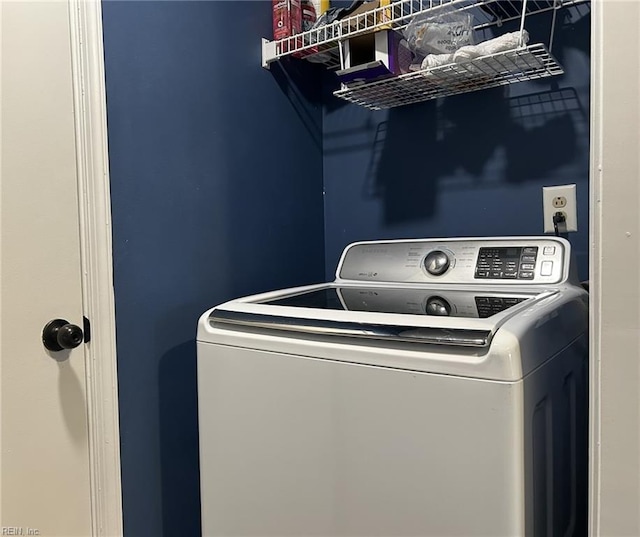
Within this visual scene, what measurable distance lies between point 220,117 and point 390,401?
3.15 feet

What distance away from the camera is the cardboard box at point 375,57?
134 centimetres

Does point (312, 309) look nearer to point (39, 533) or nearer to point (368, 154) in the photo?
point (39, 533)

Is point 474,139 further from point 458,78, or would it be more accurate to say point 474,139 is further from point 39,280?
point 39,280

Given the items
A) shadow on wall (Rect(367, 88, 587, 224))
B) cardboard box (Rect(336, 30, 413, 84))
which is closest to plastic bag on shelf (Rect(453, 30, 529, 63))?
cardboard box (Rect(336, 30, 413, 84))

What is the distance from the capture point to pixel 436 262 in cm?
138

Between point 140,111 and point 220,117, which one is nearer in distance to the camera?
point 140,111

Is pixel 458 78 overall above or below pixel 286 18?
below

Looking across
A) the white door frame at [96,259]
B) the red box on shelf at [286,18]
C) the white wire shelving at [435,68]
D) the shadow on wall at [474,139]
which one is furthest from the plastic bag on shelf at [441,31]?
the white door frame at [96,259]

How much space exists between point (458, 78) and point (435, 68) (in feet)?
0.40

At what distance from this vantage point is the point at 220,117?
146 cm

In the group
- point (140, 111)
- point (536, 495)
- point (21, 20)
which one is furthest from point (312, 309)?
point (21, 20)

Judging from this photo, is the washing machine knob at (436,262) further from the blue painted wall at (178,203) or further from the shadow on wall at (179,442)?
the shadow on wall at (179,442)

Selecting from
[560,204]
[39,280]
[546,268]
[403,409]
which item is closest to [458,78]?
[560,204]

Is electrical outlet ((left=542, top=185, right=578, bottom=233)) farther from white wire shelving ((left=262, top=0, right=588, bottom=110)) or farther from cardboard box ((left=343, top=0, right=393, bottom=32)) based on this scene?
cardboard box ((left=343, top=0, right=393, bottom=32))
